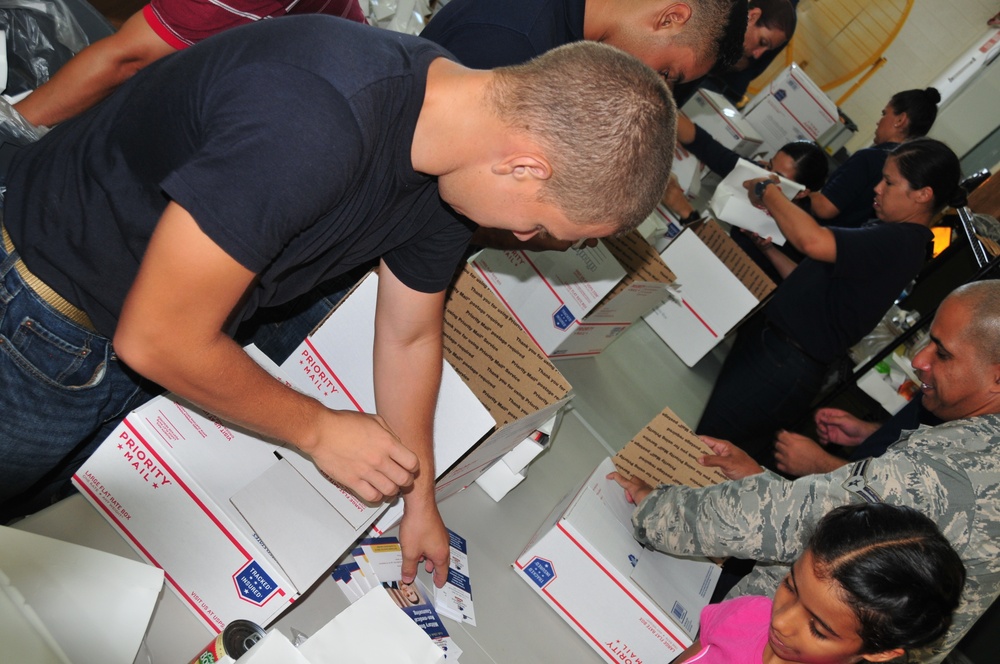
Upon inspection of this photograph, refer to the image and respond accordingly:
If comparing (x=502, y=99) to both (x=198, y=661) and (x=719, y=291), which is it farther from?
(x=719, y=291)

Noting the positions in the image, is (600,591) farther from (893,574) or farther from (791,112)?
(791,112)

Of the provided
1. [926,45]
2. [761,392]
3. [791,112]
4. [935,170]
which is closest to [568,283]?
[761,392]

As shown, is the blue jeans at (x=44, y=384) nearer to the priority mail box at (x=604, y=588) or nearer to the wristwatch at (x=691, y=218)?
the priority mail box at (x=604, y=588)

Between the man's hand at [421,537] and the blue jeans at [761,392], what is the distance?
1.80m

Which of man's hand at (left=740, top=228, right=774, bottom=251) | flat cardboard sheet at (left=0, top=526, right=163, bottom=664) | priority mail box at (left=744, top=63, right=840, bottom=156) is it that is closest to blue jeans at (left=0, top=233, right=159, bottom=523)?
flat cardboard sheet at (left=0, top=526, right=163, bottom=664)

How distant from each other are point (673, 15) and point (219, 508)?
1138mm

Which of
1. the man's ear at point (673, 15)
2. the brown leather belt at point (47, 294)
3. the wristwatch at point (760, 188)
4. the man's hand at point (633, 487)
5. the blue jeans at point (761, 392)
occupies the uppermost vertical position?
the man's ear at point (673, 15)

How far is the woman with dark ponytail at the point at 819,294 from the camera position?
91.8 inches

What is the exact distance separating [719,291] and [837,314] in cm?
56

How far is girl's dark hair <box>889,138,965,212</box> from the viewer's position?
2.30 m

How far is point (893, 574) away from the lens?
3.72 ft

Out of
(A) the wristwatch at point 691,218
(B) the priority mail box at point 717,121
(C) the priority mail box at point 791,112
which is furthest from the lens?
(C) the priority mail box at point 791,112

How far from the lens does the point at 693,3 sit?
136 cm

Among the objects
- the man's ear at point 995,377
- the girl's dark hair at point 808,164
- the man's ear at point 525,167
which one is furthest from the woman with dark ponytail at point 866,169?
the man's ear at point 525,167
